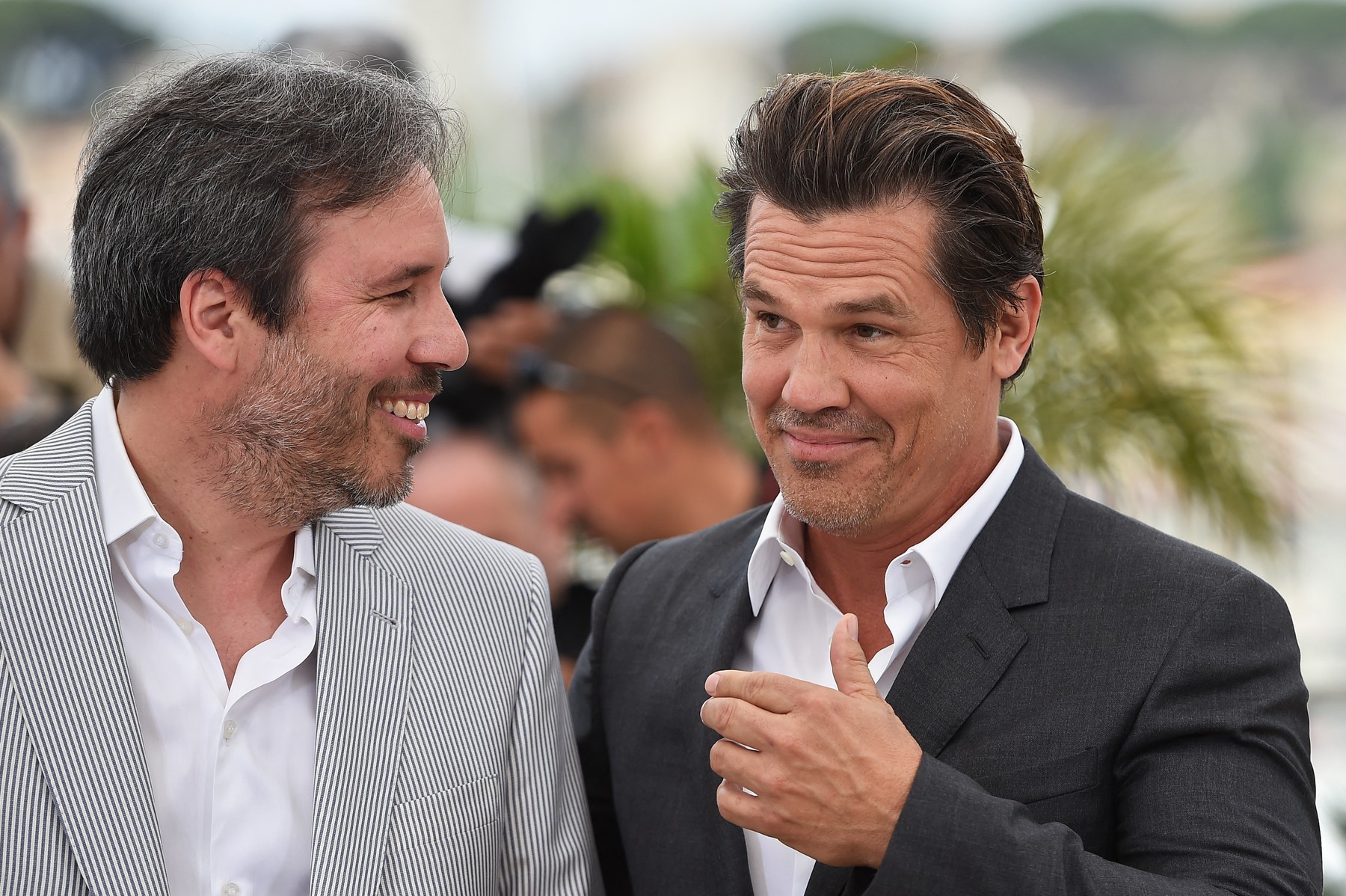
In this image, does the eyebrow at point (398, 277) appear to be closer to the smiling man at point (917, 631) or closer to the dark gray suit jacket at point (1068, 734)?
the smiling man at point (917, 631)

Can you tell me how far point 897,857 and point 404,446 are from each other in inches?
33.0

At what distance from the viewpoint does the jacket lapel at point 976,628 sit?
174 cm

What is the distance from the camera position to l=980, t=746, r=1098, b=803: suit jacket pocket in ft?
5.53

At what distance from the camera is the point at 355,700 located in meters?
1.82

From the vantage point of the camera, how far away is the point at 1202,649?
1682 mm

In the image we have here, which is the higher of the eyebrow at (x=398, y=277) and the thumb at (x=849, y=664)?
the eyebrow at (x=398, y=277)

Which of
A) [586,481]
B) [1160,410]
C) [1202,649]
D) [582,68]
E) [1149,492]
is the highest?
[582,68]

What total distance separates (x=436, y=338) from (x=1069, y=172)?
2303 millimetres

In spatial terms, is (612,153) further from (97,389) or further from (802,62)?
(97,389)

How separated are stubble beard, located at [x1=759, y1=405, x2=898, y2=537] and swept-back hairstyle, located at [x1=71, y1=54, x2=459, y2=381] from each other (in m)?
0.65

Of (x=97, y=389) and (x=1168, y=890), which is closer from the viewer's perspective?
(x=1168, y=890)

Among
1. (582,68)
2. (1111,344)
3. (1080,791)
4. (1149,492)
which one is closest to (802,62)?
(1111,344)

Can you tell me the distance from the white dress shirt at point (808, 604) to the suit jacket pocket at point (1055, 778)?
228 mm

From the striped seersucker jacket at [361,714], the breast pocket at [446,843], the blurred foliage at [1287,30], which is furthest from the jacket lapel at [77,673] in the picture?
the blurred foliage at [1287,30]
